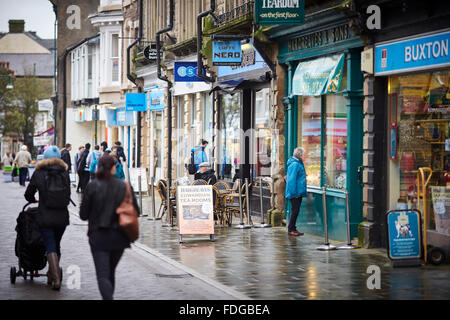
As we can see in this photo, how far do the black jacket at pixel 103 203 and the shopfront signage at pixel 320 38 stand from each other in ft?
27.9

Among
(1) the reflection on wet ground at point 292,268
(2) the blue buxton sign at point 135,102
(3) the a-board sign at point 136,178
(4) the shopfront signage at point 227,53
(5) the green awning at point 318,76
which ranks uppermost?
(4) the shopfront signage at point 227,53

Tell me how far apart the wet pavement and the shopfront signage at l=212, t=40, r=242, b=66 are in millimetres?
4903

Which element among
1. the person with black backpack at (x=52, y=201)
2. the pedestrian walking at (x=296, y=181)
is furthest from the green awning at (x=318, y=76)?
the person with black backpack at (x=52, y=201)

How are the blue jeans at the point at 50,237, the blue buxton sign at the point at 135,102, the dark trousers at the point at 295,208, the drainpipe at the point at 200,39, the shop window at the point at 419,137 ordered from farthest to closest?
1. the blue buxton sign at the point at 135,102
2. the drainpipe at the point at 200,39
3. the dark trousers at the point at 295,208
4. the shop window at the point at 419,137
5. the blue jeans at the point at 50,237

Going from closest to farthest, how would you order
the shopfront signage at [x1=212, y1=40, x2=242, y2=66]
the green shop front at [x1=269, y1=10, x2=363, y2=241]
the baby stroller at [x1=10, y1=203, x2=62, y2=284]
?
the baby stroller at [x1=10, y1=203, x2=62, y2=284] < the green shop front at [x1=269, y1=10, x2=363, y2=241] < the shopfront signage at [x1=212, y1=40, x2=242, y2=66]

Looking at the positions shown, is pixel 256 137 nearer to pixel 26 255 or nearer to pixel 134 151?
pixel 26 255

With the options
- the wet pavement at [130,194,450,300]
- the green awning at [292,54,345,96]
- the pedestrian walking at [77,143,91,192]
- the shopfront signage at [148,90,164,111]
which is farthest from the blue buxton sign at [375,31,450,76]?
the shopfront signage at [148,90,164,111]

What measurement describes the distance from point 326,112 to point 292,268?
19.1 feet

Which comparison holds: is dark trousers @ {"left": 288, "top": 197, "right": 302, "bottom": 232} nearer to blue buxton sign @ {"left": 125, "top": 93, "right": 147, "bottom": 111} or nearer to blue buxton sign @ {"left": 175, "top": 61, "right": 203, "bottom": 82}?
blue buxton sign @ {"left": 175, "top": 61, "right": 203, "bottom": 82}

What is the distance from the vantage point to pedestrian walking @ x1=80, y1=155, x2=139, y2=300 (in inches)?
339

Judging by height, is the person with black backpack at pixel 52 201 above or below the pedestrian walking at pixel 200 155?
below

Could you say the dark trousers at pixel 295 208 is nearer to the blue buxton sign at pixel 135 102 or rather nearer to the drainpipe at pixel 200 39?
the drainpipe at pixel 200 39

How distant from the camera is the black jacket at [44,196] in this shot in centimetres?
→ 1055

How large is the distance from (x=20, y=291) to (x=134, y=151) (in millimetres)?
29048
